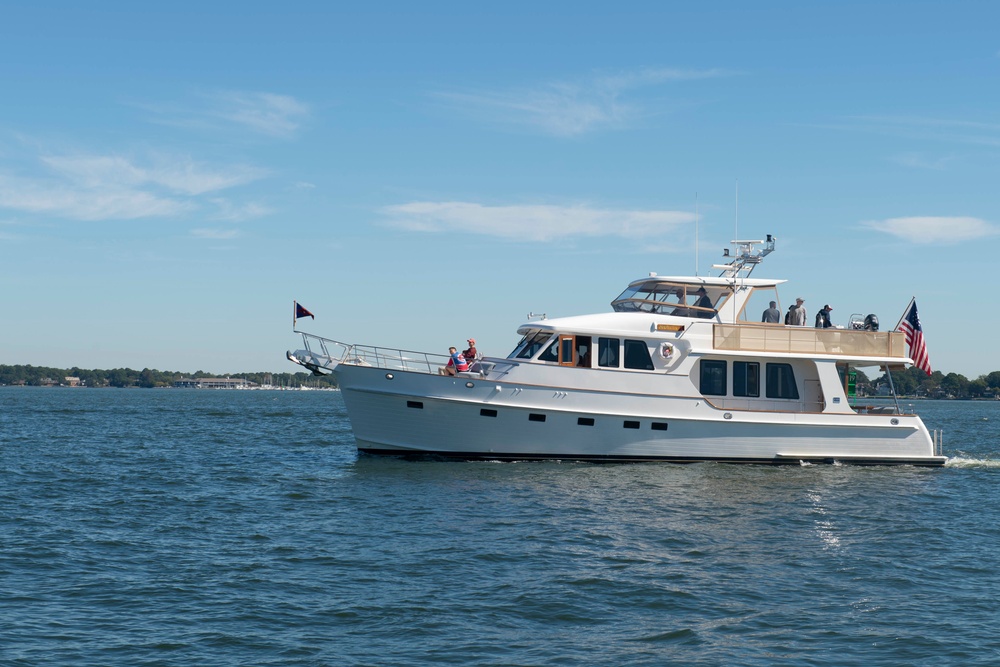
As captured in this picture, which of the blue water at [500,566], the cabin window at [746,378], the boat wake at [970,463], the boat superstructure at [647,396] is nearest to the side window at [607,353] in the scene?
the boat superstructure at [647,396]

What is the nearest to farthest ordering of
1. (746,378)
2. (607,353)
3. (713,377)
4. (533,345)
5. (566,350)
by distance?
(566,350) → (607,353) → (533,345) → (713,377) → (746,378)

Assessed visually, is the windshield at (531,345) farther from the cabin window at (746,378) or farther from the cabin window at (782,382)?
the cabin window at (782,382)

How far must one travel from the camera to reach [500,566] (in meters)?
13.4

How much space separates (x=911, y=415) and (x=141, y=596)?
64.3 feet

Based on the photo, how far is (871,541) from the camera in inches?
615

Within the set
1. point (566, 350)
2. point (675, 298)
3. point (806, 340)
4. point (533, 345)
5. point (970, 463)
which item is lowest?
point (970, 463)

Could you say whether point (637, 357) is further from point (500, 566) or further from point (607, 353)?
point (500, 566)

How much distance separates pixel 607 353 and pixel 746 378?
385 cm

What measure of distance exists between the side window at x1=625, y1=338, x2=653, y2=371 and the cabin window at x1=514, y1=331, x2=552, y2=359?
76.2 inches

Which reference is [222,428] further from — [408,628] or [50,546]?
[408,628]

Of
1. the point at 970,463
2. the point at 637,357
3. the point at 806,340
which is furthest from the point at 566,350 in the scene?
the point at 970,463

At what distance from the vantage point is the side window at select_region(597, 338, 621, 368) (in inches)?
926

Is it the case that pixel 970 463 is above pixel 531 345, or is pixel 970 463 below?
below

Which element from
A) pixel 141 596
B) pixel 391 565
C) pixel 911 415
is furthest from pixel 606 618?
pixel 911 415
